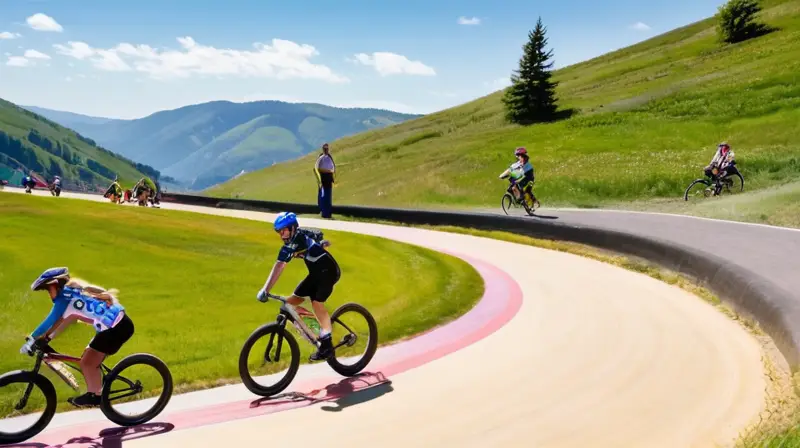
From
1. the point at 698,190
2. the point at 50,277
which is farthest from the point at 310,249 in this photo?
the point at 698,190

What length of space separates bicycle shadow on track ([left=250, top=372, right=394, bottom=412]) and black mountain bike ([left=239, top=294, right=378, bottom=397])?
0.57ft

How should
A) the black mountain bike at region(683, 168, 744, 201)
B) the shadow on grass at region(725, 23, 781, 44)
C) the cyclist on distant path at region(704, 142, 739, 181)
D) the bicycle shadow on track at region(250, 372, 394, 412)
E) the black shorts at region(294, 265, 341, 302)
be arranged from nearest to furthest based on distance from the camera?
the bicycle shadow on track at region(250, 372, 394, 412), the black shorts at region(294, 265, 341, 302), the cyclist on distant path at region(704, 142, 739, 181), the black mountain bike at region(683, 168, 744, 201), the shadow on grass at region(725, 23, 781, 44)

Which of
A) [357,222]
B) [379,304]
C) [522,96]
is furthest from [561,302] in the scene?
[522,96]

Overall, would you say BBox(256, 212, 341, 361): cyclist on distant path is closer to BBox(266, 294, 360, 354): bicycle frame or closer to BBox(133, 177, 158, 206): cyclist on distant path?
BBox(266, 294, 360, 354): bicycle frame

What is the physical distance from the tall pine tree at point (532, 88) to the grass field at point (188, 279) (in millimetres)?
53428

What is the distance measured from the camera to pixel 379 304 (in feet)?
40.1

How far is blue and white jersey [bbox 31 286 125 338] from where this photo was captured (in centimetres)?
629

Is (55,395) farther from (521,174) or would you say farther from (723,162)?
(723,162)

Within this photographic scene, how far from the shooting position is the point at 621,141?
1877 inches

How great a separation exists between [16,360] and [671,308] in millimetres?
10397

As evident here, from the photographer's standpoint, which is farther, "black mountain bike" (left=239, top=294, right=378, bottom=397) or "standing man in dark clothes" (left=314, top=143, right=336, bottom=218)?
"standing man in dark clothes" (left=314, top=143, right=336, bottom=218)

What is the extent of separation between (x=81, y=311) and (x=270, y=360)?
91.7 inches

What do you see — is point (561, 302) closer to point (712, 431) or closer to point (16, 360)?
point (712, 431)

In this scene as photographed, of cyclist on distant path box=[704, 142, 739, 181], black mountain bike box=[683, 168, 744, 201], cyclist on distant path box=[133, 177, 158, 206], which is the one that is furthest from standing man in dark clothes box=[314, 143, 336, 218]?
cyclist on distant path box=[704, 142, 739, 181]
